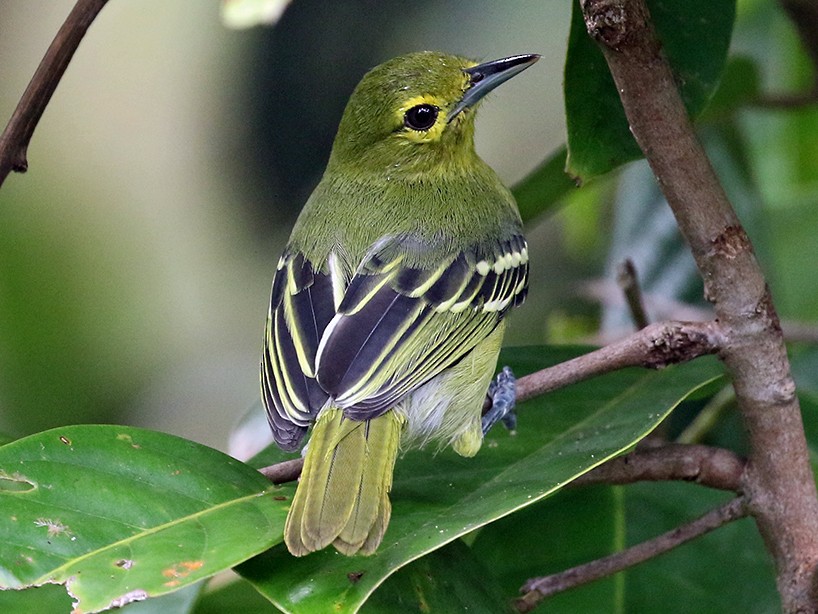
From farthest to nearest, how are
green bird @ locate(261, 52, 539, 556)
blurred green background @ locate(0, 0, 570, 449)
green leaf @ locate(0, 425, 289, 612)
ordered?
blurred green background @ locate(0, 0, 570, 449), green bird @ locate(261, 52, 539, 556), green leaf @ locate(0, 425, 289, 612)

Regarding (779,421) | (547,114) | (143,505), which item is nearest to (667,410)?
(779,421)

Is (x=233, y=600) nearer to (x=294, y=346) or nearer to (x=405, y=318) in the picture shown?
(x=294, y=346)

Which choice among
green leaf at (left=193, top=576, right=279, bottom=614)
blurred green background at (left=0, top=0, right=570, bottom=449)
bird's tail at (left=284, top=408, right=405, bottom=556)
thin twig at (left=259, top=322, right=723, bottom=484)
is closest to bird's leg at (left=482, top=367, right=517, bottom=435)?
bird's tail at (left=284, top=408, right=405, bottom=556)


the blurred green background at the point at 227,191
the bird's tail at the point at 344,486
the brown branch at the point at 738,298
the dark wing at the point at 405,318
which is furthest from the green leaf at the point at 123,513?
the blurred green background at the point at 227,191

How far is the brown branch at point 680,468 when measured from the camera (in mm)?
1762

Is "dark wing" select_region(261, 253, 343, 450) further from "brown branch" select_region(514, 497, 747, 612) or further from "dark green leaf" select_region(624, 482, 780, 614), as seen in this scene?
"dark green leaf" select_region(624, 482, 780, 614)

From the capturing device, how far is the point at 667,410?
1834 millimetres

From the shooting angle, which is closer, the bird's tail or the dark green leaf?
the bird's tail

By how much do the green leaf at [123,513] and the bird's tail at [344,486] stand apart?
45mm

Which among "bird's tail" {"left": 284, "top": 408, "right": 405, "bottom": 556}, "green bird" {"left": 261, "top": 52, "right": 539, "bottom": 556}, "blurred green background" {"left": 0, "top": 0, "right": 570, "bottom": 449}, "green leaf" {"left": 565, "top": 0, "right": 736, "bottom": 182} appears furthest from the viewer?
"blurred green background" {"left": 0, "top": 0, "right": 570, "bottom": 449}

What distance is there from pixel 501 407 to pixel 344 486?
18.9 inches

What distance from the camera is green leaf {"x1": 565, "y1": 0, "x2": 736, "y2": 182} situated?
6.55 feet

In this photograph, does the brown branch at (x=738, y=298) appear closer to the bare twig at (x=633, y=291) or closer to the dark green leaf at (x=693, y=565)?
the dark green leaf at (x=693, y=565)

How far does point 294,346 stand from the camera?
2170 millimetres
